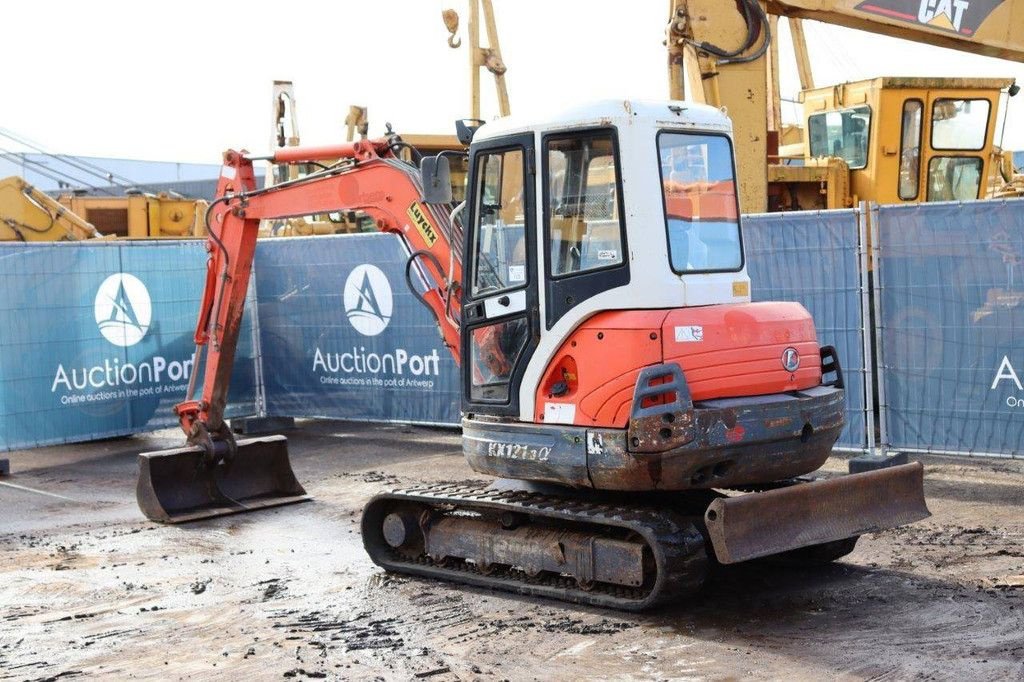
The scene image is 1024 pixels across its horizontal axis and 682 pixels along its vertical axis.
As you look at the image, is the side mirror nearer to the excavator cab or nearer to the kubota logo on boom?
the excavator cab

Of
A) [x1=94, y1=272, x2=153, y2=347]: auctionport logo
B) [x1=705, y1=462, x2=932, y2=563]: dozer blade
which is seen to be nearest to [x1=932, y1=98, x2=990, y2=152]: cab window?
[x1=705, y1=462, x2=932, y2=563]: dozer blade

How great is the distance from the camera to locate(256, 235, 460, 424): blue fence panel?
50.1 feet

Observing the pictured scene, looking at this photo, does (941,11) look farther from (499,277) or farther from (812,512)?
(812,512)

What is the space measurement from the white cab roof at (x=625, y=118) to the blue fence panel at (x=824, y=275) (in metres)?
4.20

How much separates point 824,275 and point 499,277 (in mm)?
4941

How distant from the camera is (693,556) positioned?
24.6ft

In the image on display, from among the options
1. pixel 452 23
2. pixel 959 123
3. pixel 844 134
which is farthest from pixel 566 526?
pixel 452 23

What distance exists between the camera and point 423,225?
31.2ft

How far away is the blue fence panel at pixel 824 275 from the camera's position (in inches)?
473

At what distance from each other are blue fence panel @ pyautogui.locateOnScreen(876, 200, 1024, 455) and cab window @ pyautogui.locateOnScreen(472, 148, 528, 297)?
4.81 meters

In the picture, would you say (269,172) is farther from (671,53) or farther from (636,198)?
(636,198)

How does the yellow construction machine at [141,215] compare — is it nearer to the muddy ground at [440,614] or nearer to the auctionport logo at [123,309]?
the auctionport logo at [123,309]

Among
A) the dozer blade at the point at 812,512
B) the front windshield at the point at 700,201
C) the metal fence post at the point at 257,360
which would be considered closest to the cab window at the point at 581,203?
the front windshield at the point at 700,201

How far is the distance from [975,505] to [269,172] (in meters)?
14.3
